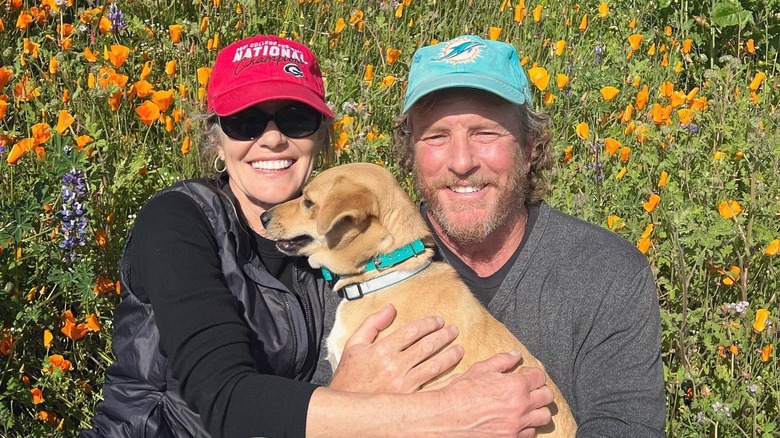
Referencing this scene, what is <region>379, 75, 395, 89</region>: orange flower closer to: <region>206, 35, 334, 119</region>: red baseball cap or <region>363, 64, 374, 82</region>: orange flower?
<region>363, 64, 374, 82</region>: orange flower

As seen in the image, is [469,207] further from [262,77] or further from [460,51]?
[262,77]

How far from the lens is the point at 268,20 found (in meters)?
6.08

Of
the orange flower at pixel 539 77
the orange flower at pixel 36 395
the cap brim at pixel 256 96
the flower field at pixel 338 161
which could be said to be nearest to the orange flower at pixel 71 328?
the flower field at pixel 338 161

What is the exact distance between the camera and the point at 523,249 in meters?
3.47

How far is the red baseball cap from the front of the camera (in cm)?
337

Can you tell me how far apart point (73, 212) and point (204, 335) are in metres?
1.21

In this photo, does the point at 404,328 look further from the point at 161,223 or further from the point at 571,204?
the point at 571,204

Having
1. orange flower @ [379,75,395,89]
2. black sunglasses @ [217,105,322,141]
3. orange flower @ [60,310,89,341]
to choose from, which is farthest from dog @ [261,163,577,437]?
orange flower @ [379,75,395,89]

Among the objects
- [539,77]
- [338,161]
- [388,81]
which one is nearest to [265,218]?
[338,161]

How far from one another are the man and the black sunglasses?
440mm

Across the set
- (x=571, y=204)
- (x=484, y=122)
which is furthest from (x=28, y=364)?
(x=571, y=204)

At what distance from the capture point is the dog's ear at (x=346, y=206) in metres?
3.32

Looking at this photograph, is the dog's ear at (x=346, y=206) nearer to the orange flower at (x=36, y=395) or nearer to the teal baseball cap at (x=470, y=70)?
the teal baseball cap at (x=470, y=70)

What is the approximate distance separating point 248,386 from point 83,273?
131cm
